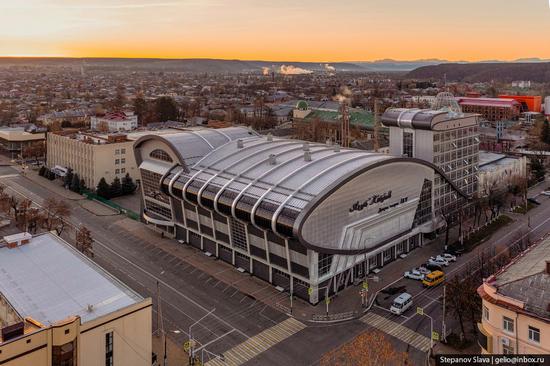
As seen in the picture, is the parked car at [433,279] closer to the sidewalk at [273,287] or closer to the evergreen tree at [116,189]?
the sidewalk at [273,287]

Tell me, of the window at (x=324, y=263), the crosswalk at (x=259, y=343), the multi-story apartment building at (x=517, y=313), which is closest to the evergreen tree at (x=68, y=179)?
the window at (x=324, y=263)

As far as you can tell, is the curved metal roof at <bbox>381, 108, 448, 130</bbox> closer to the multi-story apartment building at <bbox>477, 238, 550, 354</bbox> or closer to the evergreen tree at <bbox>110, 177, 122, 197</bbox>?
the multi-story apartment building at <bbox>477, 238, 550, 354</bbox>

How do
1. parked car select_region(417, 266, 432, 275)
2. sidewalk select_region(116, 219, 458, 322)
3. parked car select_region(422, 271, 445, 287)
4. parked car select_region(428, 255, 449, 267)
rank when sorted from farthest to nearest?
parked car select_region(428, 255, 449, 267)
parked car select_region(417, 266, 432, 275)
parked car select_region(422, 271, 445, 287)
sidewalk select_region(116, 219, 458, 322)

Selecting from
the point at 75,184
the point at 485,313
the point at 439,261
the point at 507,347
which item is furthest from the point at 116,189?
the point at 507,347

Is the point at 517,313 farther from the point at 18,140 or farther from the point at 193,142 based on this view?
the point at 18,140

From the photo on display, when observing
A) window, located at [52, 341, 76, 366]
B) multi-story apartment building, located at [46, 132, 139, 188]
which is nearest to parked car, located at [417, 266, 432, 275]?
window, located at [52, 341, 76, 366]

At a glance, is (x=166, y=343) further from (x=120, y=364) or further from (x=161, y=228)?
(x=161, y=228)
